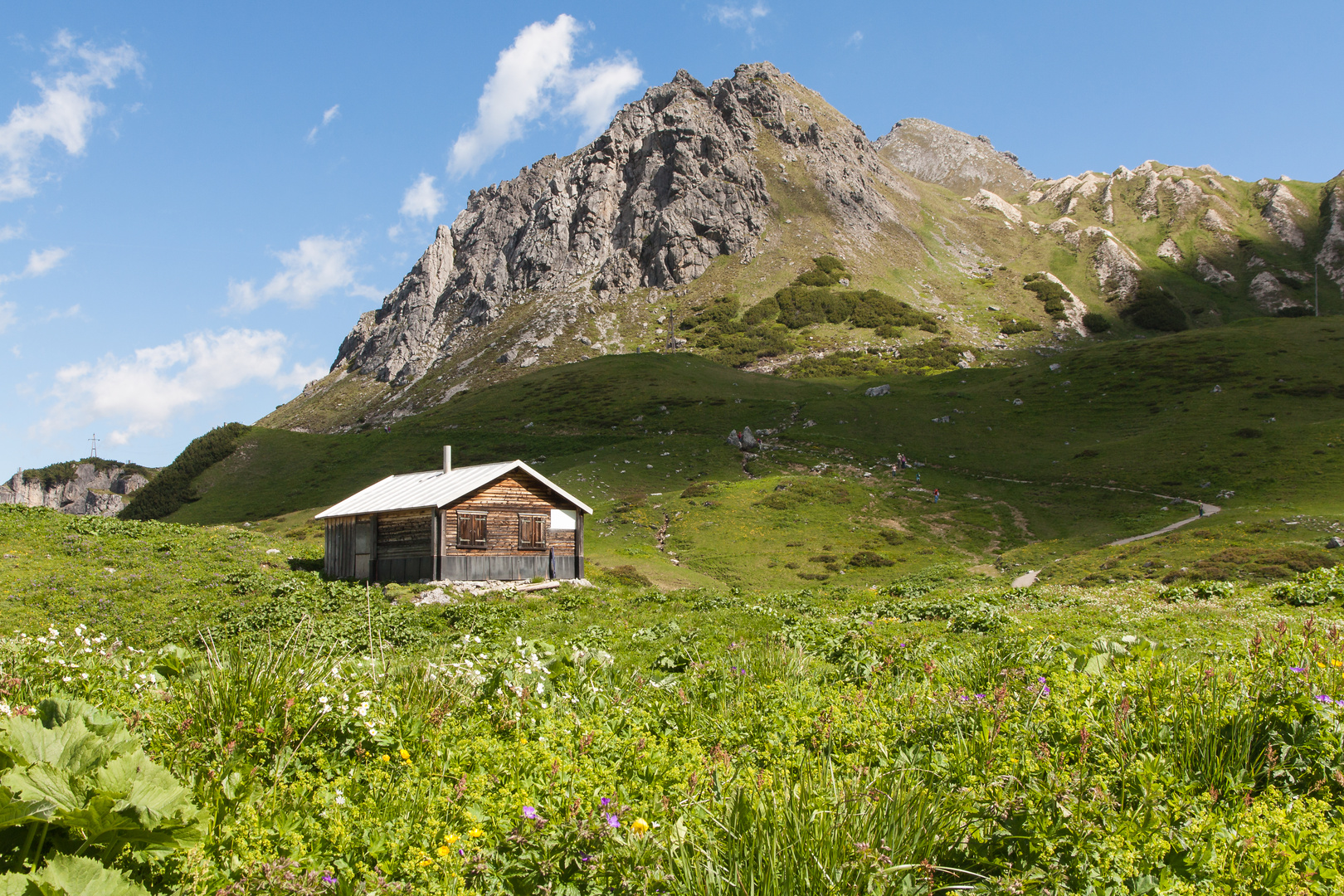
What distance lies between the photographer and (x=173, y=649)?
9.55m

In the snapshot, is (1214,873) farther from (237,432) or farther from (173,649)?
(237,432)

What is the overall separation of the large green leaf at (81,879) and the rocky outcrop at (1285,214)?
240747mm

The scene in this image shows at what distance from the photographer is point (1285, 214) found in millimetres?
189625

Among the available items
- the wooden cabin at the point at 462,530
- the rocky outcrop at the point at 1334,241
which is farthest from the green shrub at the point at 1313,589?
the rocky outcrop at the point at 1334,241

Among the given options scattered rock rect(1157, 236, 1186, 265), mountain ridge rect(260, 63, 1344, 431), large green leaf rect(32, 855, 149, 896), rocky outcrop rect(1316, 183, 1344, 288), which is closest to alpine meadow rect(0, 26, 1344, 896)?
large green leaf rect(32, 855, 149, 896)

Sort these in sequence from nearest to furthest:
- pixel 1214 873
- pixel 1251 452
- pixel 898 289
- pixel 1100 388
Result: pixel 1214 873 → pixel 1251 452 → pixel 1100 388 → pixel 898 289

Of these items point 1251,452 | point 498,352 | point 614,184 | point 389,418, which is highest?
point 614,184

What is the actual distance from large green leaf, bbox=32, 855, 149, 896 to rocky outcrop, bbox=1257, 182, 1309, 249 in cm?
24075

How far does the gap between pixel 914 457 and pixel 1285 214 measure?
623 ft

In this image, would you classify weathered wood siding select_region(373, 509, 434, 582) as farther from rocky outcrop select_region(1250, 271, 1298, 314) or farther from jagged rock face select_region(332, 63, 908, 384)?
rocky outcrop select_region(1250, 271, 1298, 314)

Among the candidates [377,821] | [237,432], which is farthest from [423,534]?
[237,432]

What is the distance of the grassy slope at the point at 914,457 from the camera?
47.2 m

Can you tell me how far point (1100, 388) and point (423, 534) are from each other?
259 ft

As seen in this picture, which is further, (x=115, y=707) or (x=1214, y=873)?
(x=115, y=707)
